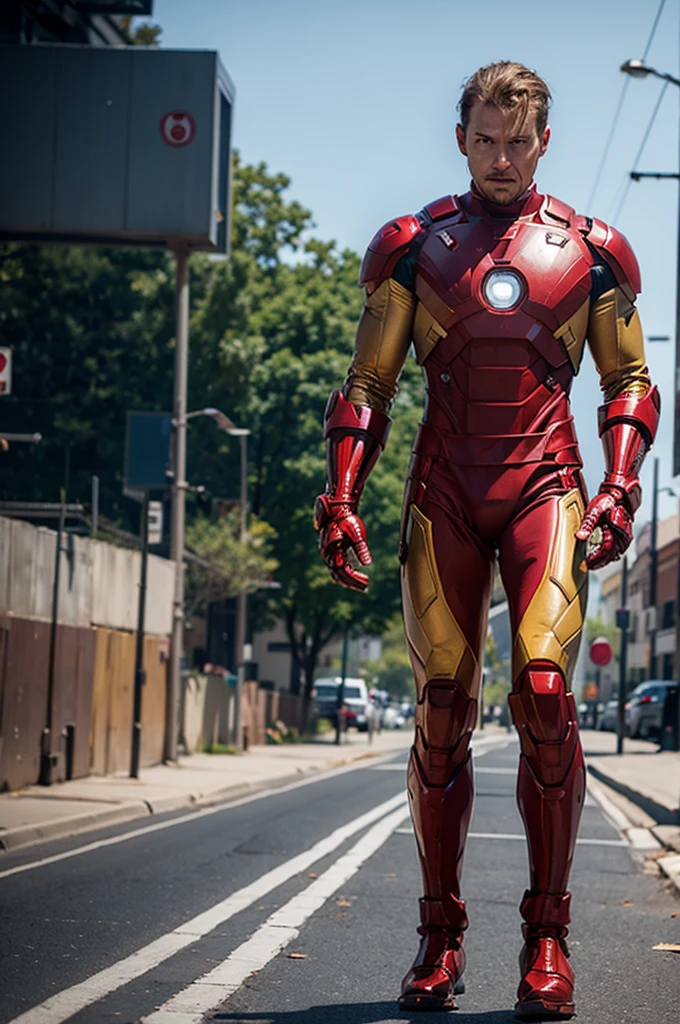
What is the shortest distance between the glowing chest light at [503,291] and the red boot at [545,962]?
178 cm

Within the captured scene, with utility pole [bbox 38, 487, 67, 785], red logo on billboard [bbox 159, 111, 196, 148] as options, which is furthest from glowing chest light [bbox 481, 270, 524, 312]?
red logo on billboard [bbox 159, 111, 196, 148]

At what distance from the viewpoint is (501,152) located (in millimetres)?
5043

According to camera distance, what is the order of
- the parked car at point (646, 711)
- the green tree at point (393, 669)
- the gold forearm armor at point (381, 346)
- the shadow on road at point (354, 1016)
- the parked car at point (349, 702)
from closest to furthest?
the shadow on road at point (354, 1016)
the gold forearm armor at point (381, 346)
the parked car at point (646, 711)
the parked car at point (349, 702)
the green tree at point (393, 669)

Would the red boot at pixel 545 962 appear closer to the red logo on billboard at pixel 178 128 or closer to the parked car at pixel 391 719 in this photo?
the red logo on billboard at pixel 178 128

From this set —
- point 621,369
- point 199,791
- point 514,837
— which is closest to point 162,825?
point 514,837

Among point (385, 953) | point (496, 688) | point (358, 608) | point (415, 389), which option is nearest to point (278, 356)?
point (415, 389)

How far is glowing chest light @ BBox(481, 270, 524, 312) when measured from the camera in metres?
4.93

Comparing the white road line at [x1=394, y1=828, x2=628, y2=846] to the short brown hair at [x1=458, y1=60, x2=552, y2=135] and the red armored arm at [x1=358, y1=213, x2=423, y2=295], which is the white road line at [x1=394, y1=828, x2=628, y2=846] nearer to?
the red armored arm at [x1=358, y1=213, x2=423, y2=295]

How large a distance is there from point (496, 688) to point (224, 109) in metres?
110

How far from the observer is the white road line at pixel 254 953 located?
16.0ft

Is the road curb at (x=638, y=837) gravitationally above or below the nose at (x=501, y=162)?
below

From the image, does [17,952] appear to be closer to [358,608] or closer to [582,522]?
[582,522]

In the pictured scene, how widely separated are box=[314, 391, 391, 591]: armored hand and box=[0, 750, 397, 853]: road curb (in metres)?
6.97

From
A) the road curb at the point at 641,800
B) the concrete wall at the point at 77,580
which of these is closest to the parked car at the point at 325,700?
the concrete wall at the point at 77,580
